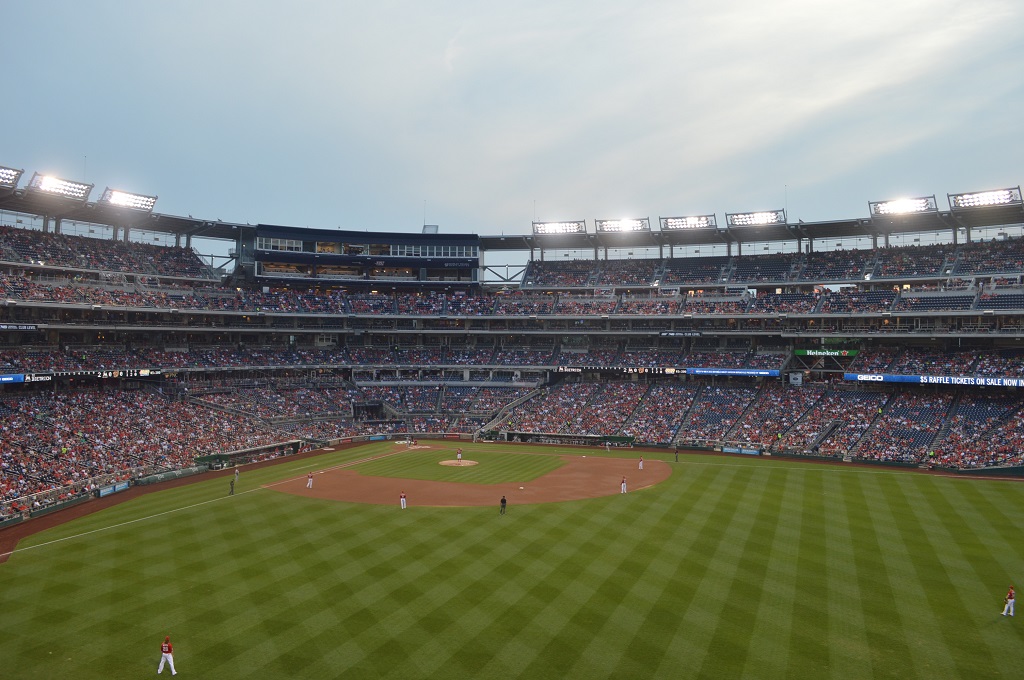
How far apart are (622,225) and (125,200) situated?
57.1 m

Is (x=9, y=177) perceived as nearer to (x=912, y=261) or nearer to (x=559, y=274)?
(x=559, y=274)

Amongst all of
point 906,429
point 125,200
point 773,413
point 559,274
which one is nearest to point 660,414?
point 773,413

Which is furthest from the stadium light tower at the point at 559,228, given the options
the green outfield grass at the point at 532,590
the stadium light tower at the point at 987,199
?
the green outfield grass at the point at 532,590

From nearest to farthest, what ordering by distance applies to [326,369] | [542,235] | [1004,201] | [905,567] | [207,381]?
[905,567] → [1004,201] → [207,381] → [326,369] → [542,235]

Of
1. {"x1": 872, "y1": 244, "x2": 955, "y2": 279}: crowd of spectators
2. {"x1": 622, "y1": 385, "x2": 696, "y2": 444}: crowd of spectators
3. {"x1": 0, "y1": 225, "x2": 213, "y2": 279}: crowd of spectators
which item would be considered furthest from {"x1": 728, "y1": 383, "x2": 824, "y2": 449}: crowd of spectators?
{"x1": 0, "y1": 225, "x2": 213, "y2": 279}: crowd of spectators

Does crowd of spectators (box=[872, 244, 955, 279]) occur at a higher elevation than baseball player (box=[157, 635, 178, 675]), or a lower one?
higher

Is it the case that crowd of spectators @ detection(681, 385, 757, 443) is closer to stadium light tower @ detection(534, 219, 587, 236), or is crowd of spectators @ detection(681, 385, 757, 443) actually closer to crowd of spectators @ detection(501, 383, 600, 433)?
crowd of spectators @ detection(501, 383, 600, 433)

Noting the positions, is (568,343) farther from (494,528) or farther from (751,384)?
(494,528)

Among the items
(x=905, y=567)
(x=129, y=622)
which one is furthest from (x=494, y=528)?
(x=905, y=567)

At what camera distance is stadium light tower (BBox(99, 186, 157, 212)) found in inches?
2453

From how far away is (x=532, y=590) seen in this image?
A: 75.6ft

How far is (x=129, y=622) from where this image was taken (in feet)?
68.2

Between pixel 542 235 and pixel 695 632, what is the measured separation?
66.4 m

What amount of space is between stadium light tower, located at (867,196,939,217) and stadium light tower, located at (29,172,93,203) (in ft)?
263
